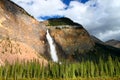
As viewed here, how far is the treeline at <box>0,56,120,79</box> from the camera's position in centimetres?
14762

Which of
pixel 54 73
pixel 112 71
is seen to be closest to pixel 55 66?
pixel 54 73

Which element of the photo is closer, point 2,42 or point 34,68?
point 34,68

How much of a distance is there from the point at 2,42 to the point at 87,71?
61.4 metres

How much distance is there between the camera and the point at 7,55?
182500mm

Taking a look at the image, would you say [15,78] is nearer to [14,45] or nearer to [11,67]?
[11,67]

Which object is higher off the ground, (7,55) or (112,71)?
(7,55)

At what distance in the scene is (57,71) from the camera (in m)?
160

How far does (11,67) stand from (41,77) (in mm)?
17449

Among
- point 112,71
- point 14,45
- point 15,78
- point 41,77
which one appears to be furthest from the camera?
point 14,45

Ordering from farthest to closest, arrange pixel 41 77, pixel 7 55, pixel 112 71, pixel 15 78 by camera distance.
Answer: pixel 7 55 < pixel 112 71 < pixel 41 77 < pixel 15 78

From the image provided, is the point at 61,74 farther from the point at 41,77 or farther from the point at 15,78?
the point at 15,78

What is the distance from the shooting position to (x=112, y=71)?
168m

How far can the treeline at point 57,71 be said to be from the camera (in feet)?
484

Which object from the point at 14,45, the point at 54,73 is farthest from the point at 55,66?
the point at 14,45
